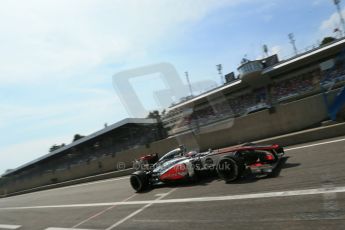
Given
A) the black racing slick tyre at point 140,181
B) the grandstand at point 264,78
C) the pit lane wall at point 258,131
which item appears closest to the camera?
the black racing slick tyre at point 140,181

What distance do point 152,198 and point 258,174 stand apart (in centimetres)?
355

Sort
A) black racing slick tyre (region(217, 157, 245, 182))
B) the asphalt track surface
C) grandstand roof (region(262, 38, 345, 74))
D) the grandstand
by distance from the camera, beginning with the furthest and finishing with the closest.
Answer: grandstand roof (region(262, 38, 345, 74)) → the grandstand → black racing slick tyre (region(217, 157, 245, 182)) → the asphalt track surface

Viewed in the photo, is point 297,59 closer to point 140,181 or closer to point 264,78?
point 264,78

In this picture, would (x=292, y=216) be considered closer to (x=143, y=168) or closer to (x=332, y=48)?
(x=143, y=168)

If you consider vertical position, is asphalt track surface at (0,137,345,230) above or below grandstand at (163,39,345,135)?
below

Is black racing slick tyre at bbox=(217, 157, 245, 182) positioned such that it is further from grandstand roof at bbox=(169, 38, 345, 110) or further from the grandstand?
grandstand roof at bbox=(169, 38, 345, 110)

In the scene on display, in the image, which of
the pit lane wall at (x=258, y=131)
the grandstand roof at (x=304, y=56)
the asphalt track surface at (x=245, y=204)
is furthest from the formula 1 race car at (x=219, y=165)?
the grandstand roof at (x=304, y=56)

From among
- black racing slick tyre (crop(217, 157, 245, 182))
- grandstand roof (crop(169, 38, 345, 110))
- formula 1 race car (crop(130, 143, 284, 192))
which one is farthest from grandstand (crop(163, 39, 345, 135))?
black racing slick tyre (crop(217, 157, 245, 182))

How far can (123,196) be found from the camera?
519 inches

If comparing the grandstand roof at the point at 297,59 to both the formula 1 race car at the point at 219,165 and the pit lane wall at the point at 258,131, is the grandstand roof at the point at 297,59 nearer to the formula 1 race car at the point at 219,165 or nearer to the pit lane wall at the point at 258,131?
the pit lane wall at the point at 258,131

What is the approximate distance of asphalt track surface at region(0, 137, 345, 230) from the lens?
625 cm

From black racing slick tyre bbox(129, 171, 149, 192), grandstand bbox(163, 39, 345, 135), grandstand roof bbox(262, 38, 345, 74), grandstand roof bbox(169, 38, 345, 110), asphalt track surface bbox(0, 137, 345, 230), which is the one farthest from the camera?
grandstand roof bbox(169, 38, 345, 110)

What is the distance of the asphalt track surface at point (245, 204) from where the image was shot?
246 inches

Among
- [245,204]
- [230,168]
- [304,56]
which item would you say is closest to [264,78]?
[304,56]
